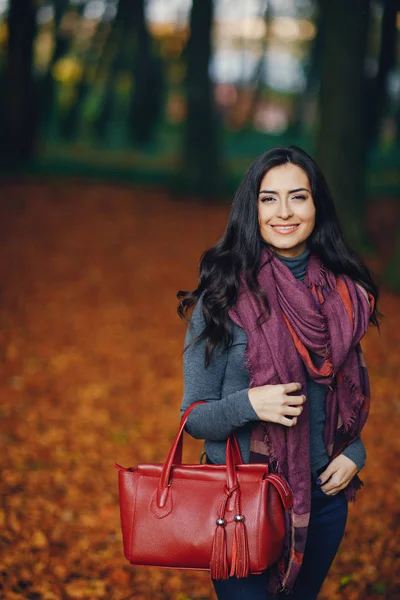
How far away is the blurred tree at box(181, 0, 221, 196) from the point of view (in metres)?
13.3

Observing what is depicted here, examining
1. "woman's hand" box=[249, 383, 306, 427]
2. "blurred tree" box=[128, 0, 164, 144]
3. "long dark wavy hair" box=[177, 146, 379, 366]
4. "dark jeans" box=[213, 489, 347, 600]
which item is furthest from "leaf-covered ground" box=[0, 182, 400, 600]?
"blurred tree" box=[128, 0, 164, 144]

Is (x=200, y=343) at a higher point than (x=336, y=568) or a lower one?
higher

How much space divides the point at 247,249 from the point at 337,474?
842mm

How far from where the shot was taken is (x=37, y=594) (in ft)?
11.9

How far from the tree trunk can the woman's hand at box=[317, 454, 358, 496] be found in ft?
24.9

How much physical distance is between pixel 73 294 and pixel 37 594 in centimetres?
568

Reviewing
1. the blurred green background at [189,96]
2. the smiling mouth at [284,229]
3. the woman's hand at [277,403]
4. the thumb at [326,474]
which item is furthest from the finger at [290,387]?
the blurred green background at [189,96]

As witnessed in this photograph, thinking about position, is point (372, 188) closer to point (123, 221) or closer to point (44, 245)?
point (123, 221)

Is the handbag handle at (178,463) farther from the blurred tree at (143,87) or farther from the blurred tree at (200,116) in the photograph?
the blurred tree at (143,87)

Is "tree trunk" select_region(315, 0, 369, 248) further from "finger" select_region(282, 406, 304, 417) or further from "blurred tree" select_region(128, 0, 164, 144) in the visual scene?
"blurred tree" select_region(128, 0, 164, 144)

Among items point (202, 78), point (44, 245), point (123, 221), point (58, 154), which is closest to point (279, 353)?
point (44, 245)

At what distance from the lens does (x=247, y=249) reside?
226 centimetres

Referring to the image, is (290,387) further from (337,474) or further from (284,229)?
(284,229)

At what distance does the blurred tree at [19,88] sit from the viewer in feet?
45.9
